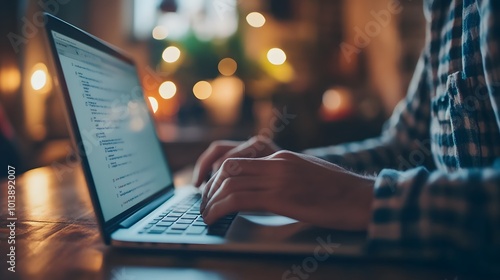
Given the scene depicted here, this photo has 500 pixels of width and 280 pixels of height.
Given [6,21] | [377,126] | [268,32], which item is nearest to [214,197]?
[6,21]

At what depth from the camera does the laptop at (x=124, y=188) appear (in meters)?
0.39

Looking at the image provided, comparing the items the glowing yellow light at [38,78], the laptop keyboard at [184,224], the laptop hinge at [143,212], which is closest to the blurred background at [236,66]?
the glowing yellow light at [38,78]

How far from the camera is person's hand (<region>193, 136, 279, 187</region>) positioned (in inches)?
27.8

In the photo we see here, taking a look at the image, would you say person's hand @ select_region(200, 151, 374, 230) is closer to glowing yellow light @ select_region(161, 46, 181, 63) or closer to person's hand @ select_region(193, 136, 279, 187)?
person's hand @ select_region(193, 136, 279, 187)

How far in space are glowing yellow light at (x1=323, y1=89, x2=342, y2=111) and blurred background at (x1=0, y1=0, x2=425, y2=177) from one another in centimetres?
1

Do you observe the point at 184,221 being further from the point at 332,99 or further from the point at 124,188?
the point at 332,99

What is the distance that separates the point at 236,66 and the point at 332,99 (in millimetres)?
746

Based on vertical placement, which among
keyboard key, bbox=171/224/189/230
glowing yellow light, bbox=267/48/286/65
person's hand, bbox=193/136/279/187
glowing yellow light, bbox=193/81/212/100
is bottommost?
keyboard key, bbox=171/224/189/230

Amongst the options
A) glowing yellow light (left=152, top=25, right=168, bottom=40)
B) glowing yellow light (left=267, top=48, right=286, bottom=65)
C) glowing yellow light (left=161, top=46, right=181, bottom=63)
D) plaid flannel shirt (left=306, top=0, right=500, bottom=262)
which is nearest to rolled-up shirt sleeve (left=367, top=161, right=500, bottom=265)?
plaid flannel shirt (left=306, top=0, right=500, bottom=262)

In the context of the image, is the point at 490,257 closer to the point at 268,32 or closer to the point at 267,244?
the point at 267,244

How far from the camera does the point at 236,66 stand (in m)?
2.18

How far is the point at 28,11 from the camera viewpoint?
183 centimetres

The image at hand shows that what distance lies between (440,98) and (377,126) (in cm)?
143

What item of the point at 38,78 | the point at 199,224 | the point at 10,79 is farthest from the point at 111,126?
the point at 38,78
